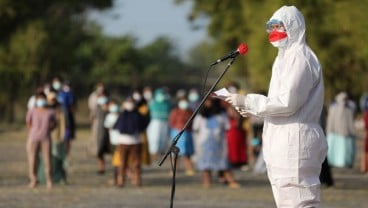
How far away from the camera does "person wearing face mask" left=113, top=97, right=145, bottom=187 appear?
20.4m

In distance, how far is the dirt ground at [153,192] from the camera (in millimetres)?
16906

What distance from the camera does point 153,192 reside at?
1912 cm

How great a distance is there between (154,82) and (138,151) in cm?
6391

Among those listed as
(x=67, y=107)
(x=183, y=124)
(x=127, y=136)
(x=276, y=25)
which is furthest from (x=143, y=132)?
(x=276, y=25)

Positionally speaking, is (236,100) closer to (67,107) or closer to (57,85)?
(67,107)

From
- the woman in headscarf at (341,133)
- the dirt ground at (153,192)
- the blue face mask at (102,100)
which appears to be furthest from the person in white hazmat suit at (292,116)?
the woman in headscarf at (341,133)

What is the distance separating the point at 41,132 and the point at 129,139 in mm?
1667

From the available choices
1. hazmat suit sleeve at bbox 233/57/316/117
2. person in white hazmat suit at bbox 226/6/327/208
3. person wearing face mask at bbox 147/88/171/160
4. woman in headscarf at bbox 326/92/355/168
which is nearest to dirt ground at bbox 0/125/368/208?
woman in headscarf at bbox 326/92/355/168

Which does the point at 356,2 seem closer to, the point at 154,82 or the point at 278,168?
the point at 278,168

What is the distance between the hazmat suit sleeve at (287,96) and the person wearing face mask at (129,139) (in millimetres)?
11904

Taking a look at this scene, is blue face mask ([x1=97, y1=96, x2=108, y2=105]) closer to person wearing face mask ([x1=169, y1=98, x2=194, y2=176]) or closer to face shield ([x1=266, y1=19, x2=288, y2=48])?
person wearing face mask ([x1=169, y1=98, x2=194, y2=176])

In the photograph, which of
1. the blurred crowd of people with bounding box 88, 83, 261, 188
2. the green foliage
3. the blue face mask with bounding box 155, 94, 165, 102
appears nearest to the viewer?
the blurred crowd of people with bounding box 88, 83, 261, 188

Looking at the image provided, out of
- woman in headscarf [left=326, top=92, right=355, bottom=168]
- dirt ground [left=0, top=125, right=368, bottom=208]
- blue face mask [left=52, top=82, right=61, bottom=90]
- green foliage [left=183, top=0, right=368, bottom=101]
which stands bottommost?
dirt ground [left=0, top=125, right=368, bottom=208]

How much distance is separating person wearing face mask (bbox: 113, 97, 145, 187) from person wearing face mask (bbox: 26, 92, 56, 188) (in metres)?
1.29
